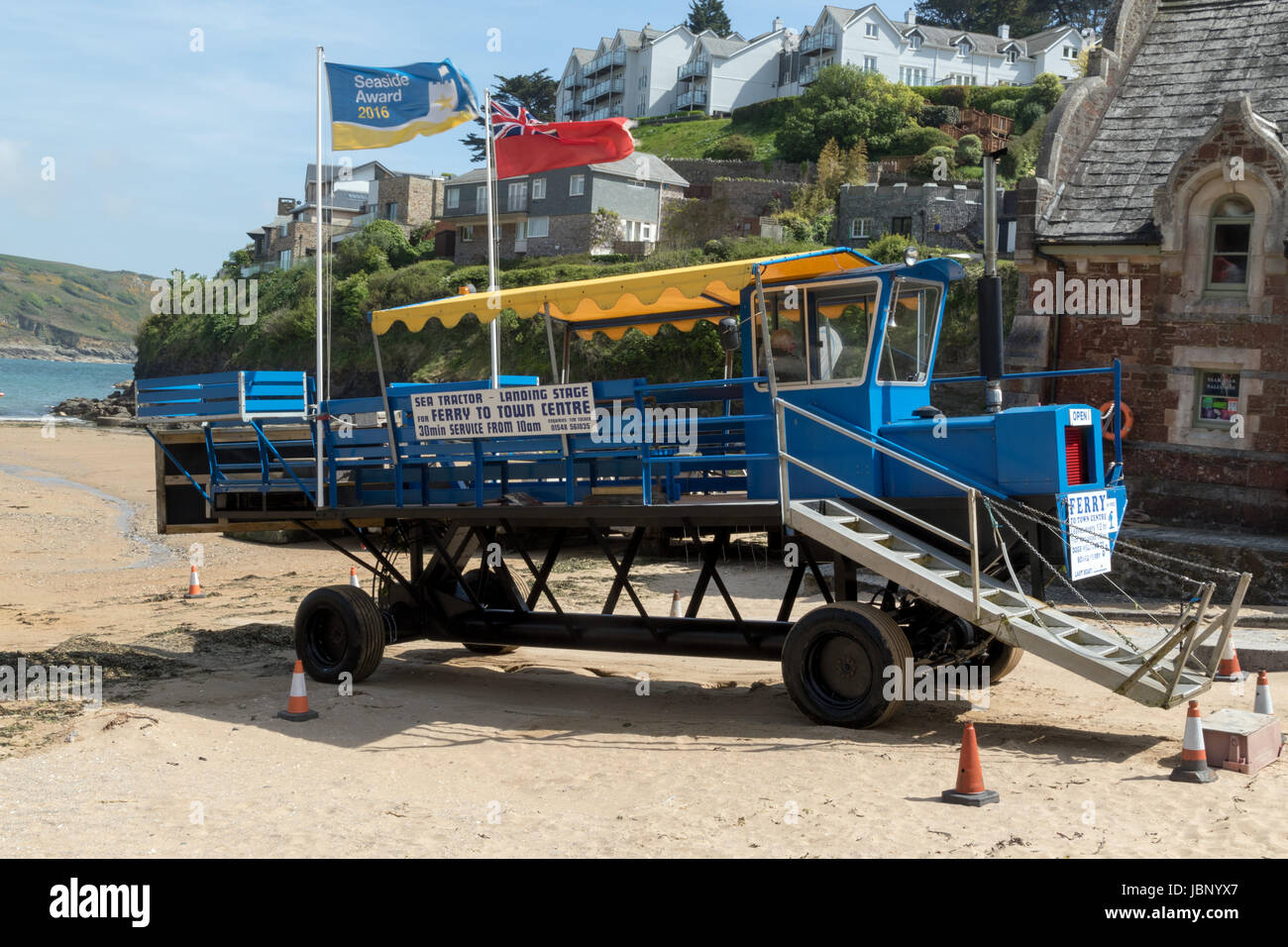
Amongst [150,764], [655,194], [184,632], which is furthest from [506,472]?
[655,194]

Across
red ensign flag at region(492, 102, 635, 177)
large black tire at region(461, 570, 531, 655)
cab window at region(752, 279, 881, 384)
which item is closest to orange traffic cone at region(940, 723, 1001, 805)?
cab window at region(752, 279, 881, 384)

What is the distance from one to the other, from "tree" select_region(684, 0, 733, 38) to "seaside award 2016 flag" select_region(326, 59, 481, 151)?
117 meters

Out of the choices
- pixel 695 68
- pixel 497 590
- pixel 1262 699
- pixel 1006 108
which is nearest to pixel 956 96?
pixel 1006 108

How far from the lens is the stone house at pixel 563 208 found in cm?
6750

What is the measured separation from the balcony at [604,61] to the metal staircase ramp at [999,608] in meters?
115

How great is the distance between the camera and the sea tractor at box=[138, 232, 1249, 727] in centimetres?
1013

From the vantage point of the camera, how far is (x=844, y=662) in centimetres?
1023

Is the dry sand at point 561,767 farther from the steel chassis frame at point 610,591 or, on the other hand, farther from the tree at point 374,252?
the tree at point 374,252

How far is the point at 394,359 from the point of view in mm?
56531

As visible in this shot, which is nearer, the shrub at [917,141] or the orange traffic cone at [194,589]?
the orange traffic cone at [194,589]

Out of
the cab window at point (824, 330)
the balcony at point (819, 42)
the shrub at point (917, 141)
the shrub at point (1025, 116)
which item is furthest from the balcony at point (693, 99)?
the cab window at point (824, 330)

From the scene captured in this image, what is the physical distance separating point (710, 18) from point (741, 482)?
409 feet

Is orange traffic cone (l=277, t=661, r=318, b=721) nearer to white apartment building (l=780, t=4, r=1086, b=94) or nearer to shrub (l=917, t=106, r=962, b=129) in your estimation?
shrub (l=917, t=106, r=962, b=129)

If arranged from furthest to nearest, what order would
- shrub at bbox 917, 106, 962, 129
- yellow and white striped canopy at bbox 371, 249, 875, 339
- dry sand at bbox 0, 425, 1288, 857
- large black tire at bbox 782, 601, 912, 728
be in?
shrub at bbox 917, 106, 962, 129
yellow and white striped canopy at bbox 371, 249, 875, 339
large black tire at bbox 782, 601, 912, 728
dry sand at bbox 0, 425, 1288, 857
